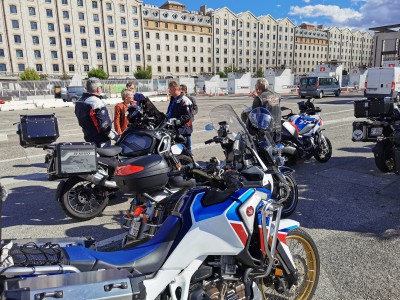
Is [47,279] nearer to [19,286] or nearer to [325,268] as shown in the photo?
[19,286]

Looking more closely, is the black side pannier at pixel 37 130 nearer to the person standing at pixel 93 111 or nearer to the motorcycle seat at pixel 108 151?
the motorcycle seat at pixel 108 151

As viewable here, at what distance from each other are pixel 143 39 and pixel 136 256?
8585cm

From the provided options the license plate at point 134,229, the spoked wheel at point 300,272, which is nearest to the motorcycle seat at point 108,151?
the license plate at point 134,229

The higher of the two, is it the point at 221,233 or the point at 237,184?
the point at 237,184

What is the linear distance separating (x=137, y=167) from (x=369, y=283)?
2385mm

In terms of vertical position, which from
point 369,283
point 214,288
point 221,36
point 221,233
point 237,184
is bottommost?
point 369,283

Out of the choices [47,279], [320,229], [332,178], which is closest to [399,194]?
[332,178]

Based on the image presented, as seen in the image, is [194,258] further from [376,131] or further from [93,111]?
[376,131]

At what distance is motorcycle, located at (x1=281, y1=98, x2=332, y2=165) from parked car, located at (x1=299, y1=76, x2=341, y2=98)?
A: 72.3 feet

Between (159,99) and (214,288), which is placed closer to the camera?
(214,288)

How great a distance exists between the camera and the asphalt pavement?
3137 millimetres

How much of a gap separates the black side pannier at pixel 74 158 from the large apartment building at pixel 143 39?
72586 mm

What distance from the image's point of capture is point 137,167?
8.59 feet

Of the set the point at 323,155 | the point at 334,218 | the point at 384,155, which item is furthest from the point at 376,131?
the point at 334,218
